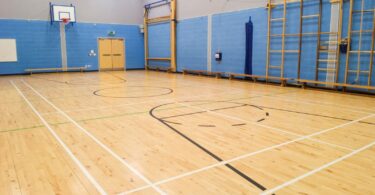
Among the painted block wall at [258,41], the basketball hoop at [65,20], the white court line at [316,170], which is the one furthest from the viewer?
the basketball hoop at [65,20]

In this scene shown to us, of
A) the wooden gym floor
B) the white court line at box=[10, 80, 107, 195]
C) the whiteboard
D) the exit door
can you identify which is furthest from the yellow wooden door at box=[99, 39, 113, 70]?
the white court line at box=[10, 80, 107, 195]

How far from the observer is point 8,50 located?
13523 mm

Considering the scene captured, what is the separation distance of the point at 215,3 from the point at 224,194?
417 inches

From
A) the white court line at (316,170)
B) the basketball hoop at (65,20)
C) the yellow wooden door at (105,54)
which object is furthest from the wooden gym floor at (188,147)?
the yellow wooden door at (105,54)

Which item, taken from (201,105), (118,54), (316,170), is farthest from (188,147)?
(118,54)

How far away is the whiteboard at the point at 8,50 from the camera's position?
13.4m

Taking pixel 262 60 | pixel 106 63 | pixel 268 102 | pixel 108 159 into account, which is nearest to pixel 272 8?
pixel 262 60

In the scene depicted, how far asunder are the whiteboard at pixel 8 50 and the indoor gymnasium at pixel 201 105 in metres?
0.04

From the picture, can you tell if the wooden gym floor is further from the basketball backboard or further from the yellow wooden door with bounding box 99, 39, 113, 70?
the yellow wooden door with bounding box 99, 39, 113, 70

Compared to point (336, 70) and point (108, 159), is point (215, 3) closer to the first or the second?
point (336, 70)

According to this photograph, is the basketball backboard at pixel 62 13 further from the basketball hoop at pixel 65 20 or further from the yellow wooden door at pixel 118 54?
the yellow wooden door at pixel 118 54

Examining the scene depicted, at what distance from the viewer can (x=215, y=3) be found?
12070mm

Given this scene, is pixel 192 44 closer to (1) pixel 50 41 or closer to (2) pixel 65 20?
(2) pixel 65 20

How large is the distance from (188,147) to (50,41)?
42.8 ft
